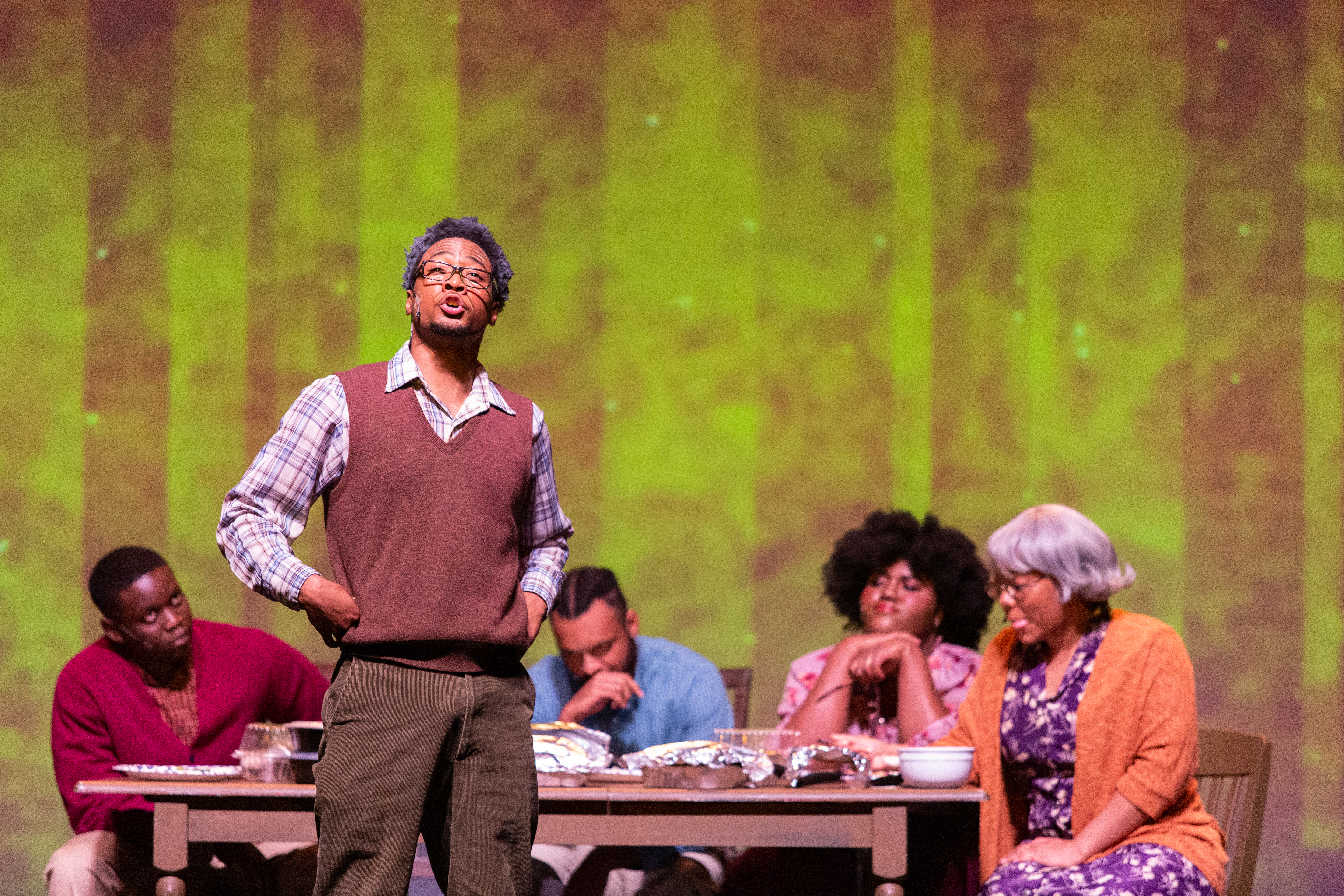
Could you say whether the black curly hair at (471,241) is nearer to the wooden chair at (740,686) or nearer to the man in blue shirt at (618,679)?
the man in blue shirt at (618,679)

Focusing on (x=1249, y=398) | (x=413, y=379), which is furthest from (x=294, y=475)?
(x=1249, y=398)

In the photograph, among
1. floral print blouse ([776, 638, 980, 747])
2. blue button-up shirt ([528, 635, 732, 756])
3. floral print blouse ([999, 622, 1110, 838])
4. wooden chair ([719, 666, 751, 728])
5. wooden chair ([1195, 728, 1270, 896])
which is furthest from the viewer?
wooden chair ([719, 666, 751, 728])

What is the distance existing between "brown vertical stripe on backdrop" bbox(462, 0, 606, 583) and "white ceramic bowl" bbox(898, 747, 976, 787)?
1822 millimetres

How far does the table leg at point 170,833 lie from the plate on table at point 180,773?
0.29 ft

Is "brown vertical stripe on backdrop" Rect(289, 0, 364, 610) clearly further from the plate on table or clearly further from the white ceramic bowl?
the white ceramic bowl

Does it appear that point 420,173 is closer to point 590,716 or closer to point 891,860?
point 590,716

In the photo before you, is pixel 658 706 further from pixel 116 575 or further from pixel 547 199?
pixel 547 199

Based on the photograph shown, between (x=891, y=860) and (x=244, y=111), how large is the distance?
9.65ft

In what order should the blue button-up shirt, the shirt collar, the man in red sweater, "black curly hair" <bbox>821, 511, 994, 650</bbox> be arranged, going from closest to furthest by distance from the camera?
the shirt collar → the man in red sweater → the blue button-up shirt → "black curly hair" <bbox>821, 511, 994, 650</bbox>

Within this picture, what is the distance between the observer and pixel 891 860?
2393 millimetres

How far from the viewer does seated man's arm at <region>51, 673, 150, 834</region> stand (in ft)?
9.62

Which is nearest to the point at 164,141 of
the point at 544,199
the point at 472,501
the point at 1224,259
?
the point at 544,199

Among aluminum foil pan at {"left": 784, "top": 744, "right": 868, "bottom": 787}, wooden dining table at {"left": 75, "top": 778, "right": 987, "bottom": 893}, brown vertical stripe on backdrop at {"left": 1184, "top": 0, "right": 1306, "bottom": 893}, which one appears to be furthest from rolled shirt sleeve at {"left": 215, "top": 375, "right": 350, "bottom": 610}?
brown vertical stripe on backdrop at {"left": 1184, "top": 0, "right": 1306, "bottom": 893}

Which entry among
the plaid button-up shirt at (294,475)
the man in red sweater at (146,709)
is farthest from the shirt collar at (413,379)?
the man in red sweater at (146,709)
